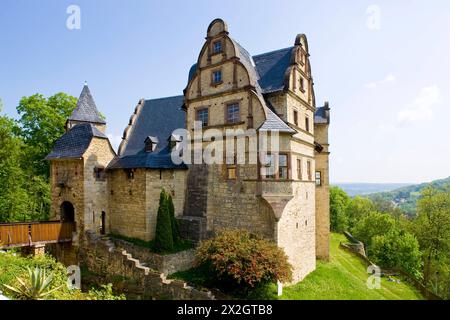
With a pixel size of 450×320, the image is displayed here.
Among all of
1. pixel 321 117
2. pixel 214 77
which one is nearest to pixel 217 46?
pixel 214 77

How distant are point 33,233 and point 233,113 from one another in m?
14.4

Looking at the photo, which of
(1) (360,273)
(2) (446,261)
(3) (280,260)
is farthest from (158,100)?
(2) (446,261)

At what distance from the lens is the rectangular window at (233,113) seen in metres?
17.9

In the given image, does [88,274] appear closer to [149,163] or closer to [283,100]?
[149,163]

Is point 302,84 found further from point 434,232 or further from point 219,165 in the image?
point 434,232

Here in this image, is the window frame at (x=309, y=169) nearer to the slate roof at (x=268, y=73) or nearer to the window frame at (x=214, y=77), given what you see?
the slate roof at (x=268, y=73)

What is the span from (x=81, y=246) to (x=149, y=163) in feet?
23.8

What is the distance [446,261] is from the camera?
108 feet

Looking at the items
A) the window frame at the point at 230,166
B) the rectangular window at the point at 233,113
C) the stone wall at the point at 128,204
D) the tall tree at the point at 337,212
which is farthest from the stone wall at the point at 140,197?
the tall tree at the point at 337,212

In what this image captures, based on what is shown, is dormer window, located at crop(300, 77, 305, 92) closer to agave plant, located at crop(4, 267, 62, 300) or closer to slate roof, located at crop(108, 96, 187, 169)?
slate roof, located at crop(108, 96, 187, 169)

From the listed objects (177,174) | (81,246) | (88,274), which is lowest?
(88,274)

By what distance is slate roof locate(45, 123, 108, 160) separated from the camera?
1965cm

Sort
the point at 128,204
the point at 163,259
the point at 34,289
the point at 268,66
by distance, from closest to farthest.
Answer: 1. the point at 34,289
2. the point at 163,259
3. the point at 128,204
4. the point at 268,66

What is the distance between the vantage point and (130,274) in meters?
16.1
